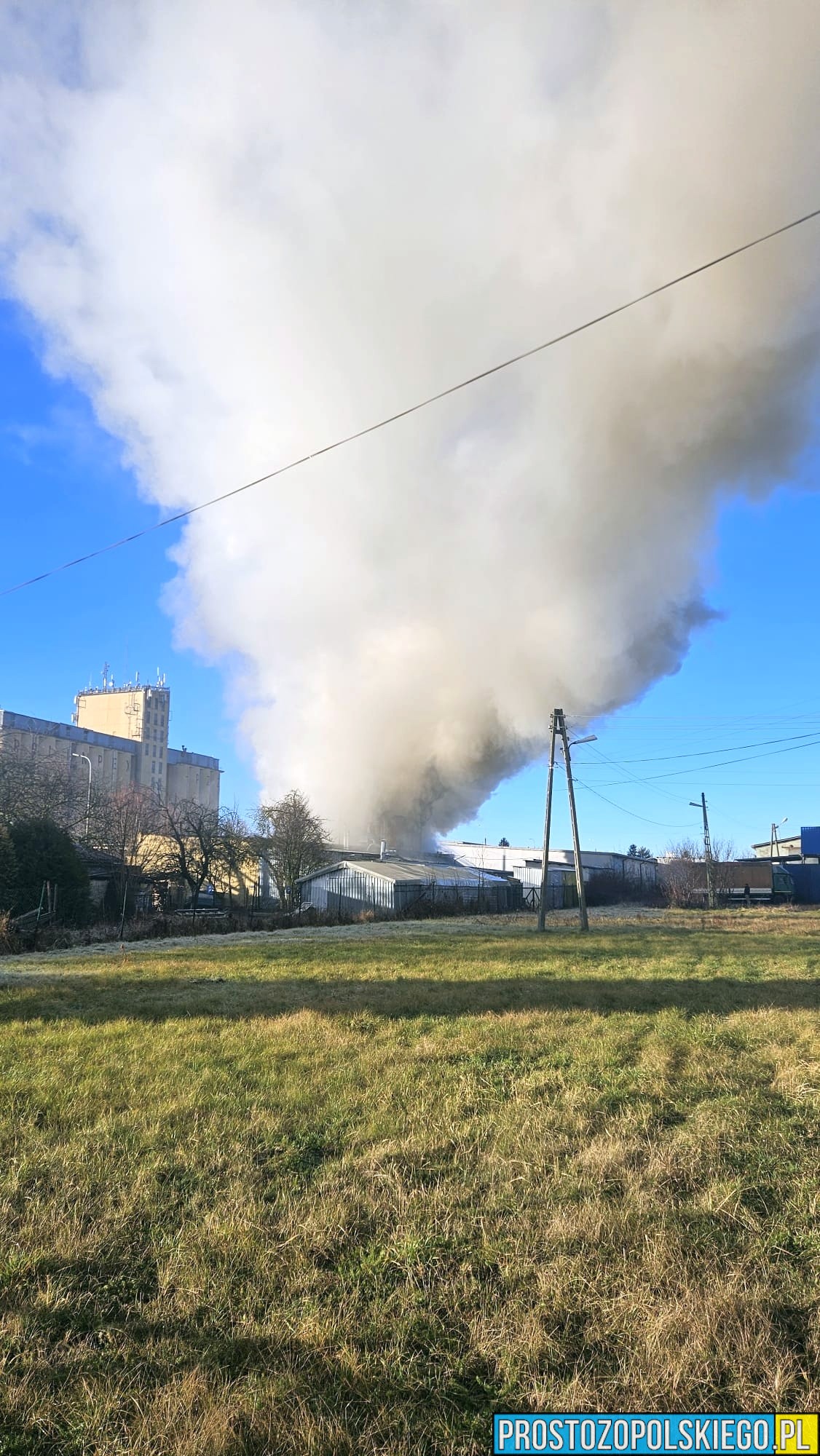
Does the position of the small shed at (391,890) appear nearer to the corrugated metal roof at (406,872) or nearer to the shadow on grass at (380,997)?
the corrugated metal roof at (406,872)

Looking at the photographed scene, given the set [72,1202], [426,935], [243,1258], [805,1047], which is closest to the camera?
[243,1258]

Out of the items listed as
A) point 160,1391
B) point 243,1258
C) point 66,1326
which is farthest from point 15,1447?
point 243,1258

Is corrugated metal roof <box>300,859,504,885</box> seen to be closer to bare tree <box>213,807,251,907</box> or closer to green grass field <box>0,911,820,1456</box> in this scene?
bare tree <box>213,807,251,907</box>

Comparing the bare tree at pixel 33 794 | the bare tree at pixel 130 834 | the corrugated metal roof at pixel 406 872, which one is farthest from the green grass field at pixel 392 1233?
the corrugated metal roof at pixel 406 872

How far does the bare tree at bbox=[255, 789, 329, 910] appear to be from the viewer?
4228 centimetres

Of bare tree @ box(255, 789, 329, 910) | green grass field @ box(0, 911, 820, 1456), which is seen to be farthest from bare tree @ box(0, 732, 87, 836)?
green grass field @ box(0, 911, 820, 1456)

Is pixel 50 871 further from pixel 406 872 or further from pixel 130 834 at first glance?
pixel 406 872

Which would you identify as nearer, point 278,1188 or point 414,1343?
point 414,1343

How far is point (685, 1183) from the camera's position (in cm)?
413

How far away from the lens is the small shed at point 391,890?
37.2 m

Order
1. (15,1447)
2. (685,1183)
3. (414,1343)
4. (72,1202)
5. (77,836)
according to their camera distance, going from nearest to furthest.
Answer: (15,1447) → (414,1343) → (72,1202) → (685,1183) → (77,836)

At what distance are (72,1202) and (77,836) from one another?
34591mm

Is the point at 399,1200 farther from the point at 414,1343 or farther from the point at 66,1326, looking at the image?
the point at 66,1326

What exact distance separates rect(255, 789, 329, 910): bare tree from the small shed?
114 cm
